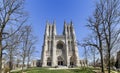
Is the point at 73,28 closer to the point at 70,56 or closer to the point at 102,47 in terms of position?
the point at 70,56

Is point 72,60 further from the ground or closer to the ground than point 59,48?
closer to the ground

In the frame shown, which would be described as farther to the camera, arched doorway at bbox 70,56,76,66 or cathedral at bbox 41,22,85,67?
arched doorway at bbox 70,56,76,66

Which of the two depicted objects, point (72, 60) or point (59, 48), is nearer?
point (72, 60)

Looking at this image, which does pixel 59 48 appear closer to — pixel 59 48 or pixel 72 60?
pixel 59 48

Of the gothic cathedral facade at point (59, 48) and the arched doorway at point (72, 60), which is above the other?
the gothic cathedral facade at point (59, 48)

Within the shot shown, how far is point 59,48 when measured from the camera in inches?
3976

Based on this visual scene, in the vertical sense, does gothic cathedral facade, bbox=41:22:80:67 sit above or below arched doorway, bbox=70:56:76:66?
above

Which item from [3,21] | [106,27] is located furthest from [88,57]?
[3,21]

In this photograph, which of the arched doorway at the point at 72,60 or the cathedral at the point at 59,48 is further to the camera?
the arched doorway at the point at 72,60

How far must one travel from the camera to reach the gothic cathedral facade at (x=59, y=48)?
94.7 meters

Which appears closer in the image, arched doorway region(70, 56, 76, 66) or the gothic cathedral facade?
the gothic cathedral facade

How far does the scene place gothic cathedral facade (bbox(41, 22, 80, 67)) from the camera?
94688 mm

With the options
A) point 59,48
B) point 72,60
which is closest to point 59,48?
point 59,48

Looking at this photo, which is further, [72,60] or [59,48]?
[59,48]
